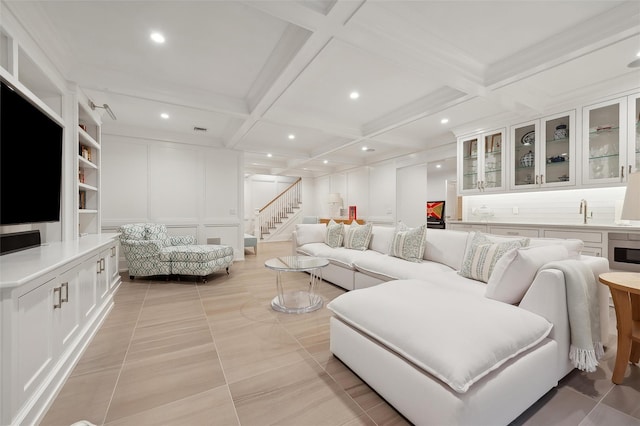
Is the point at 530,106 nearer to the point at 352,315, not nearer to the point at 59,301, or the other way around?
the point at 352,315

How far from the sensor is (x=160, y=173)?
17.0 feet

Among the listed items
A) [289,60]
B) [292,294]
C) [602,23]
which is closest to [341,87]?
[289,60]

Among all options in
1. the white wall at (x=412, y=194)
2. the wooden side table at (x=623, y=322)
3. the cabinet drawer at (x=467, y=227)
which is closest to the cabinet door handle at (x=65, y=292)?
the wooden side table at (x=623, y=322)

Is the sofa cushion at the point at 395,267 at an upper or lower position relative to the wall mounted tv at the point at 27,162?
lower

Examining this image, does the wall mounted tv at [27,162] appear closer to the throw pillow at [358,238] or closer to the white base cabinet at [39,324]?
the white base cabinet at [39,324]

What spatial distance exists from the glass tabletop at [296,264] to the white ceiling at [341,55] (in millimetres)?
1986

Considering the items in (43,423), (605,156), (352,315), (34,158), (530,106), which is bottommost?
(43,423)

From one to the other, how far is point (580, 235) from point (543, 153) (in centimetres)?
123

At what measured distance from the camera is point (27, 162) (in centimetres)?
201

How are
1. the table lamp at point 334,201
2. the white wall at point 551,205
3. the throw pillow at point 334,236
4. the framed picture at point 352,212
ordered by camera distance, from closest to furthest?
1. the white wall at point 551,205
2. the throw pillow at point 334,236
3. the framed picture at point 352,212
4. the table lamp at point 334,201

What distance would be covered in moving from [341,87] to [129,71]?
96.6 inches

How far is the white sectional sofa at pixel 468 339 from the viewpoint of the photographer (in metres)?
1.18

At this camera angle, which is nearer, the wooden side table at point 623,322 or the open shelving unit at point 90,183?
the wooden side table at point 623,322

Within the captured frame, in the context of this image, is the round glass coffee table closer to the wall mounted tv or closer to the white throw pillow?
the white throw pillow
